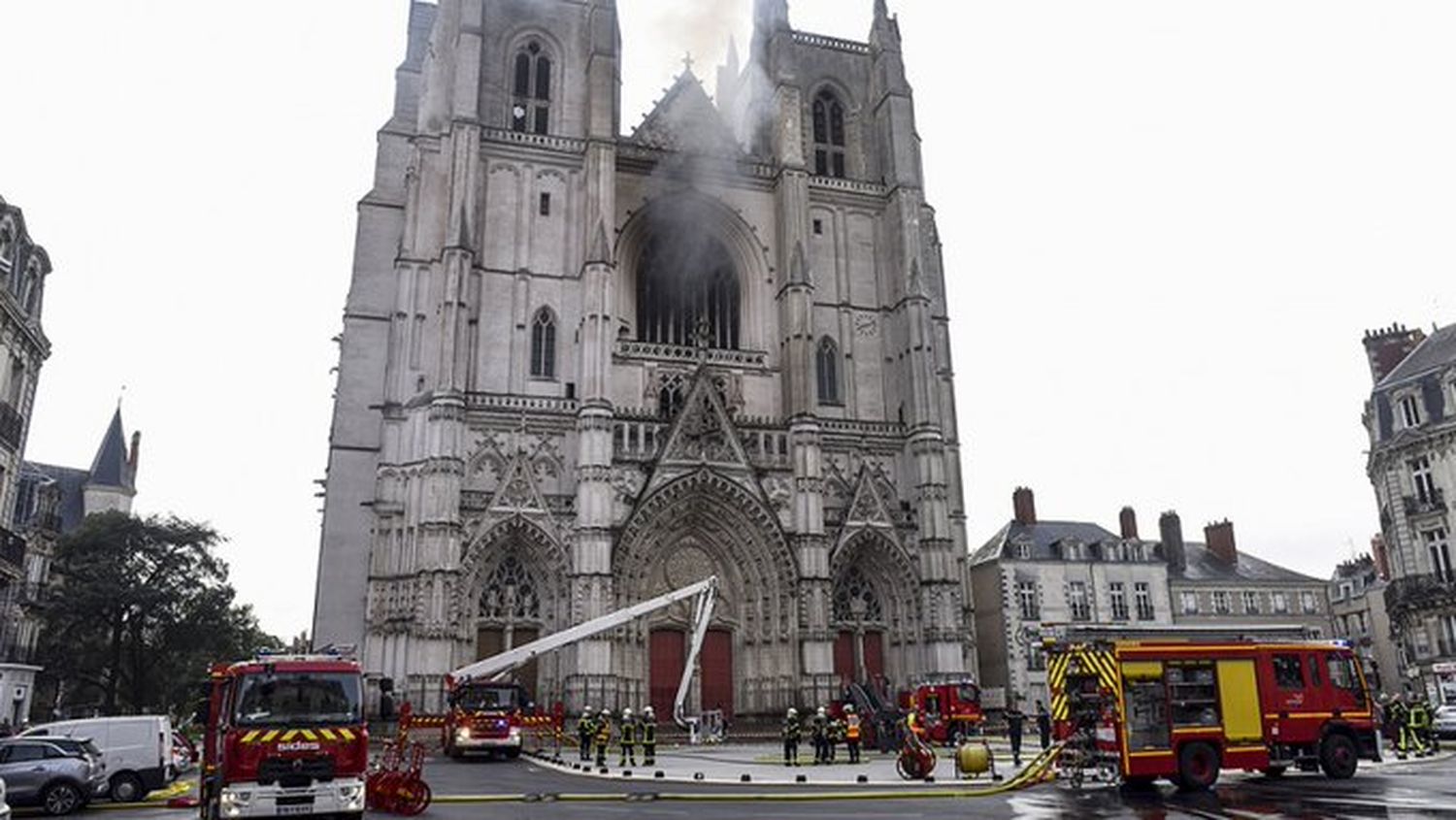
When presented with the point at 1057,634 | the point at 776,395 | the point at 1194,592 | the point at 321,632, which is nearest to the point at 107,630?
the point at 321,632

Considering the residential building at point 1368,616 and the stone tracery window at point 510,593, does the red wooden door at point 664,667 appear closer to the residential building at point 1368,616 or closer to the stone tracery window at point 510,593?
the stone tracery window at point 510,593

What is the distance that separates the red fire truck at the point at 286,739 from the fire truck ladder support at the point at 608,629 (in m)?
13.0

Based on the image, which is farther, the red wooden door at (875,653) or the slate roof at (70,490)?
the slate roof at (70,490)

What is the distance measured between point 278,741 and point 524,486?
20929 millimetres

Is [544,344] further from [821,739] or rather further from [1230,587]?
[1230,587]

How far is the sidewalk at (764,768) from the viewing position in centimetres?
1798

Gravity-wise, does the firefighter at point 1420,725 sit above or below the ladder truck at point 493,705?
below

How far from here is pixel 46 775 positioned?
15.9m

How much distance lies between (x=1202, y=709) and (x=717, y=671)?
19.6 metres

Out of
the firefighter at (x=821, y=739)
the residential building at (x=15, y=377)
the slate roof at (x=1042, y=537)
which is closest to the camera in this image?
the firefighter at (x=821, y=739)

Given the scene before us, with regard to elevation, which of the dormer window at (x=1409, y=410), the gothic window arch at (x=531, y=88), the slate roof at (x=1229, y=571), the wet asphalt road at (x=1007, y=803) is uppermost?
the gothic window arch at (x=531, y=88)

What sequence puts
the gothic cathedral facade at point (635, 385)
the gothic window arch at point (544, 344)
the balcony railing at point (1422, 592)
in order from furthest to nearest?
the balcony railing at point (1422, 592)
the gothic window arch at point (544, 344)
the gothic cathedral facade at point (635, 385)

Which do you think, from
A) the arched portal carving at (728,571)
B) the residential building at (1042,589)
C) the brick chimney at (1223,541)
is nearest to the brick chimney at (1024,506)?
the residential building at (1042,589)

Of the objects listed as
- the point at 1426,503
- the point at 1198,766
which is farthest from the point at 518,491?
the point at 1426,503
